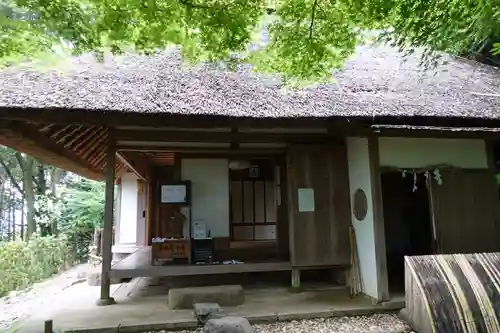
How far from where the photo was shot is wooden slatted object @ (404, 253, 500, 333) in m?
3.61

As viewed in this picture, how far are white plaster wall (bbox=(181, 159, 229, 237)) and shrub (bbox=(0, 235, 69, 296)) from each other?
4564mm

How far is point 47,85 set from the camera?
487 cm

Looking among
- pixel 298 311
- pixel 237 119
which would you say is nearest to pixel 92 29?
pixel 237 119

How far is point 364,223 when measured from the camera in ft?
17.7

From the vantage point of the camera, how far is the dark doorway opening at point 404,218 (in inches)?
314

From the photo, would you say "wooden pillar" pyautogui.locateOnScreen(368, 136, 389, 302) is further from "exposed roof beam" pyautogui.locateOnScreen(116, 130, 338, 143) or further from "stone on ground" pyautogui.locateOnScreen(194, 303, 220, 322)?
"stone on ground" pyautogui.locateOnScreen(194, 303, 220, 322)

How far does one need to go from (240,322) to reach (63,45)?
9.23 ft

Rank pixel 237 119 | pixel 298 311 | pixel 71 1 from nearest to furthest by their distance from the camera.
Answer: pixel 71 1 < pixel 298 311 < pixel 237 119

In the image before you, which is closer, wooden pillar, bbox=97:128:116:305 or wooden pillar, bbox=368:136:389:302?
wooden pillar, bbox=368:136:389:302

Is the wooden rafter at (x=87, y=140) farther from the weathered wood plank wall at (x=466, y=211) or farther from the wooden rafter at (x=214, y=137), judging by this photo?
the weathered wood plank wall at (x=466, y=211)

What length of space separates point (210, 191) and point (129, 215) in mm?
5023

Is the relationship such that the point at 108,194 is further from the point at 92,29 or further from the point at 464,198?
the point at 464,198

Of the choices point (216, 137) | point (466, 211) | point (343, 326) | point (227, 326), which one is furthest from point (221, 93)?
point (466, 211)

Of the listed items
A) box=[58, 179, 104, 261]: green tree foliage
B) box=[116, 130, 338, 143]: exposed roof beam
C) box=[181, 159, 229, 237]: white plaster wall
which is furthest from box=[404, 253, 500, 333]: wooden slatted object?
box=[58, 179, 104, 261]: green tree foliage
